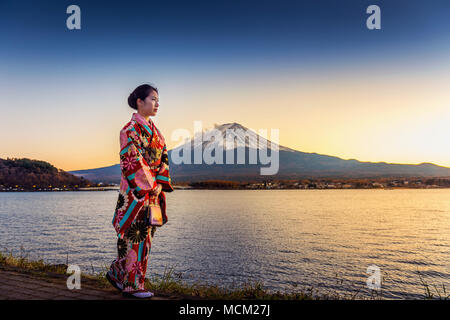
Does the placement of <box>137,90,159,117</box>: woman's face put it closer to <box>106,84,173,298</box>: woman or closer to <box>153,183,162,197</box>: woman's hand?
<box>106,84,173,298</box>: woman

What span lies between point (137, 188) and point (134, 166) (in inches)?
9.6

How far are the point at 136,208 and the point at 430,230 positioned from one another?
36.3 metres

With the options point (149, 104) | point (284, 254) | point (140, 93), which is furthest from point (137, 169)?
point (284, 254)

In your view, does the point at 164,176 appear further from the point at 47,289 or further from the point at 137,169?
the point at 47,289

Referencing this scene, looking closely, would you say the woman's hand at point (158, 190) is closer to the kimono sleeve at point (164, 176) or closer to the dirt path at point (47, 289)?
the kimono sleeve at point (164, 176)

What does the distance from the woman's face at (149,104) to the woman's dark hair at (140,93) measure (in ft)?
0.12

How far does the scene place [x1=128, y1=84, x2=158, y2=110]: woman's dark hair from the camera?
14.7 ft

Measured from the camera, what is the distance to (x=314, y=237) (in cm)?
2862

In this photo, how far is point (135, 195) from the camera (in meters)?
4.21

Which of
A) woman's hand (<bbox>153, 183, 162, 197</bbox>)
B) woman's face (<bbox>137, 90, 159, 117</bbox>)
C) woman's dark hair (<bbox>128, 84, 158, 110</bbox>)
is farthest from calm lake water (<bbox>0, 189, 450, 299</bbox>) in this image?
woman's dark hair (<bbox>128, 84, 158, 110</bbox>)

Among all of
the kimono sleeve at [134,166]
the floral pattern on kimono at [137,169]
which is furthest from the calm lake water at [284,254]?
the kimono sleeve at [134,166]

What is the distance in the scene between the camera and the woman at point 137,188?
4199 millimetres
